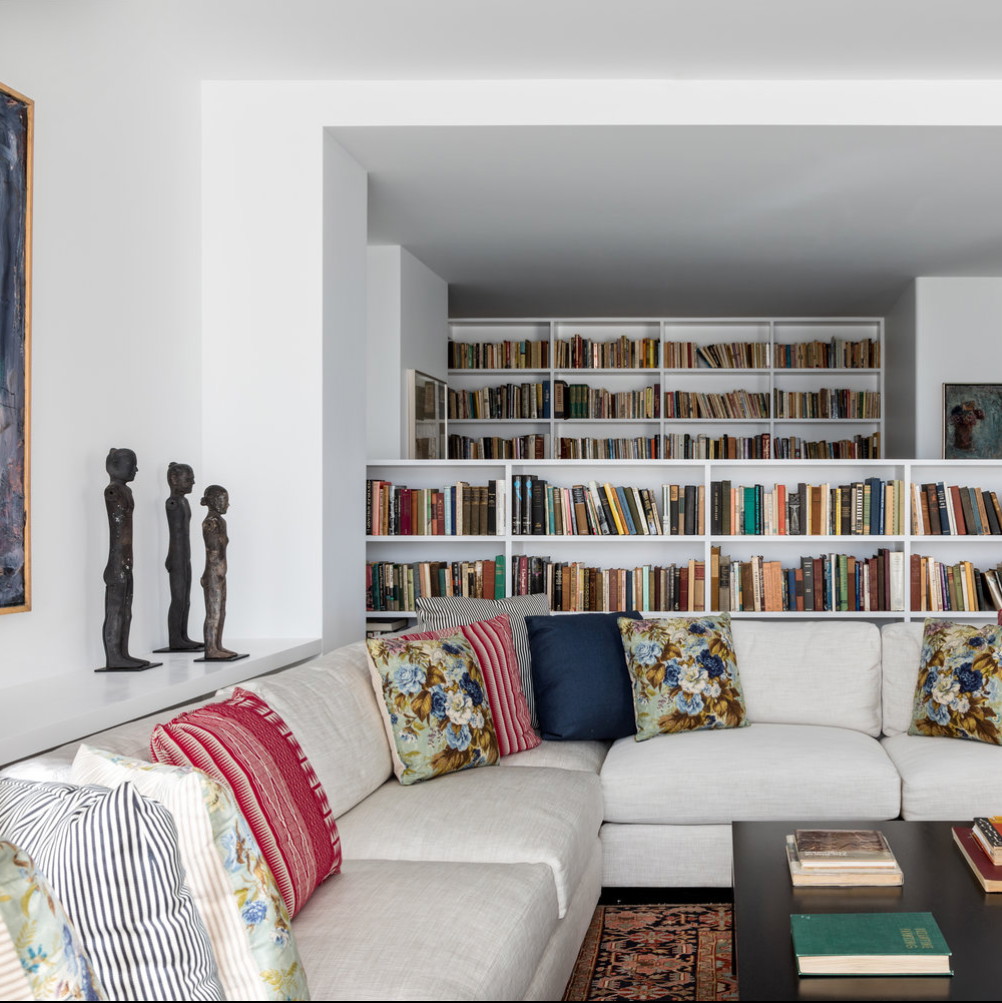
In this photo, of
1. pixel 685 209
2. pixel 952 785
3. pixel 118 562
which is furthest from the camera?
pixel 685 209

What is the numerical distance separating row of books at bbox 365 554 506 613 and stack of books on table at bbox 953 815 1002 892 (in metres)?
2.91

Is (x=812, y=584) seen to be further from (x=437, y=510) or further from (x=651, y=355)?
(x=651, y=355)

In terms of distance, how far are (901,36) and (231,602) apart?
3.03m

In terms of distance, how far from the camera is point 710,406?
7918 mm

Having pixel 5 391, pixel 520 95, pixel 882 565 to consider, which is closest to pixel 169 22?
pixel 520 95

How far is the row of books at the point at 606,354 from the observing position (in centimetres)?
789

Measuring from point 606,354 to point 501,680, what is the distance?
4.83 m

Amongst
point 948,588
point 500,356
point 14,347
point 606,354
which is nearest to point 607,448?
point 606,354

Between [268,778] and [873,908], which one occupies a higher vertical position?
[268,778]

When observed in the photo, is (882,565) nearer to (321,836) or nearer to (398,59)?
(398,59)

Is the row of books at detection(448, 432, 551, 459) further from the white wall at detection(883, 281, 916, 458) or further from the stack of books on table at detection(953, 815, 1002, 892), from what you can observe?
the stack of books on table at detection(953, 815, 1002, 892)

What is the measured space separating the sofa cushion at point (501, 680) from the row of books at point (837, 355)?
508 cm

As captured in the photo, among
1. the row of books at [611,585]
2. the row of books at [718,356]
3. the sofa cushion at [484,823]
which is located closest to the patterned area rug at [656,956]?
the sofa cushion at [484,823]

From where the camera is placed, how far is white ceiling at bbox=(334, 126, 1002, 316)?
4195mm
